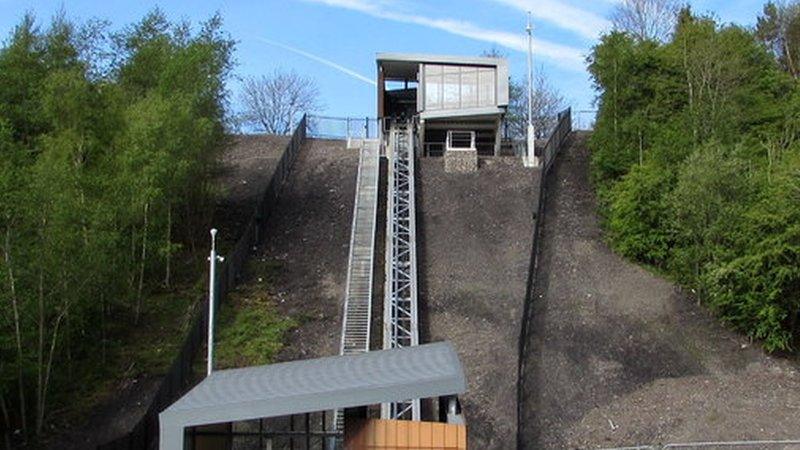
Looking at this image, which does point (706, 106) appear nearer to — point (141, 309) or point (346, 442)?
point (141, 309)

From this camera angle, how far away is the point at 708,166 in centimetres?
2417

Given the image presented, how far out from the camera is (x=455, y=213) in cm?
2903

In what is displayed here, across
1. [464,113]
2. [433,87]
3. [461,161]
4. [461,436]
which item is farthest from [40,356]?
[433,87]

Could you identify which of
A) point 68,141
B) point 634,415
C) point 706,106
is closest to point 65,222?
point 68,141

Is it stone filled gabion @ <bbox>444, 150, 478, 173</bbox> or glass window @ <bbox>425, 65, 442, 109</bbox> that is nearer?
stone filled gabion @ <bbox>444, 150, 478, 173</bbox>

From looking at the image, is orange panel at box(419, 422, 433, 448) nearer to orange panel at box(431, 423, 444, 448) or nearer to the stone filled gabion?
orange panel at box(431, 423, 444, 448)

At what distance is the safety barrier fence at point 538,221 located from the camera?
68.7 feet

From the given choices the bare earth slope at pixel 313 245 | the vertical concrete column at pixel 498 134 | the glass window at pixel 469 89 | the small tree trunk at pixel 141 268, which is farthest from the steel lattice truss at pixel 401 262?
the small tree trunk at pixel 141 268

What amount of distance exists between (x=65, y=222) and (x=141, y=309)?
5260 mm

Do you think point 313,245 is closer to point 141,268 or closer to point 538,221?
point 141,268

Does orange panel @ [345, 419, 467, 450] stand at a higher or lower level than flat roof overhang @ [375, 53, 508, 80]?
lower

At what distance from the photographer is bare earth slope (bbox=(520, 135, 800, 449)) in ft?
62.4

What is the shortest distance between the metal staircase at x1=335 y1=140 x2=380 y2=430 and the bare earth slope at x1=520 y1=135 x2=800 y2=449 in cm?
398

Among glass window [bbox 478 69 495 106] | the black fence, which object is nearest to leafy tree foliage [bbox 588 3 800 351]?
glass window [bbox 478 69 495 106]
